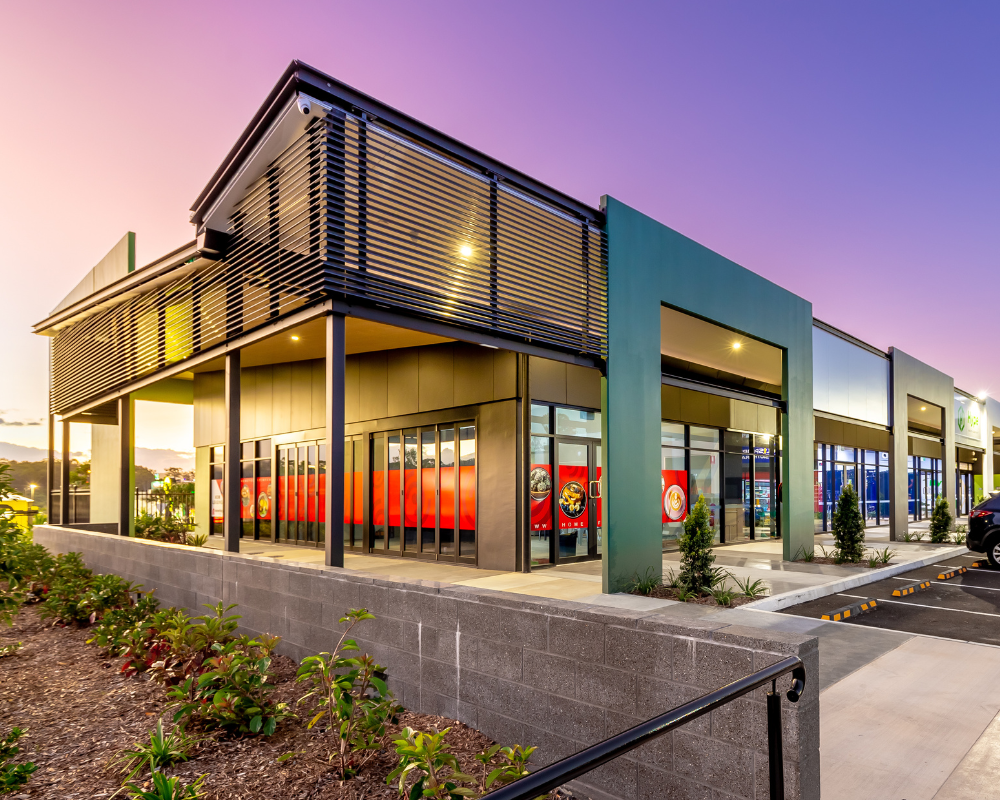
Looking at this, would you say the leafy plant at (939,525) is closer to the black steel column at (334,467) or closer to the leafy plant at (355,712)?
the black steel column at (334,467)

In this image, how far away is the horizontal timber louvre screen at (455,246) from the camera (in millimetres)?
8148

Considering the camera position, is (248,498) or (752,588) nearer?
(752,588)

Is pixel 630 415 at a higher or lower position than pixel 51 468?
higher

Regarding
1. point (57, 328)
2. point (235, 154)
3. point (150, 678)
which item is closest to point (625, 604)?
point (150, 678)

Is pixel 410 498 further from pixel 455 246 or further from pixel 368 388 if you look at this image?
pixel 455 246

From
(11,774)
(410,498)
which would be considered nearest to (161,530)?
(410,498)

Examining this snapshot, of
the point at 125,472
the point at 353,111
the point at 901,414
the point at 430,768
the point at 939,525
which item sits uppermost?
the point at 353,111

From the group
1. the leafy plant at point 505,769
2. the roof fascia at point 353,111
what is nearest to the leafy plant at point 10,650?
the roof fascia at point 353,111

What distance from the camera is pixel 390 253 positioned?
8.45 meters

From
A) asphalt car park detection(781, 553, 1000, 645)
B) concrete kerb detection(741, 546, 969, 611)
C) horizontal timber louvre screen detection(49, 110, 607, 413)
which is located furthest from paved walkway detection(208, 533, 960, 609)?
horizontal timber louvre screen detection(49, 110, 607, 413)

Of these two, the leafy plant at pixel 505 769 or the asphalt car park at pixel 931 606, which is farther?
the asphalt car park at pixel 931 606

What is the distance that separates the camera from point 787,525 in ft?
49.4

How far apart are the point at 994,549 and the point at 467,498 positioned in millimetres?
12492

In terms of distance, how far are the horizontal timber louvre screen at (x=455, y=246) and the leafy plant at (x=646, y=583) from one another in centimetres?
377
